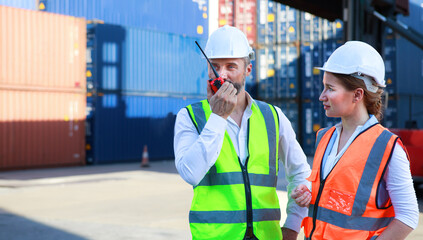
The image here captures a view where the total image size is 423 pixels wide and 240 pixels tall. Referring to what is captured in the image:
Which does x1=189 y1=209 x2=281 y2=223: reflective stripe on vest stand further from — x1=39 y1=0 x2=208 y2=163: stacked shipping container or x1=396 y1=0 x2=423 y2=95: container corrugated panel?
x1=396 y1=0 x2=423 y2=95: container corrugated panel

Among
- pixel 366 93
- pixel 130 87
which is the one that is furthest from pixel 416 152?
pixel 130 87

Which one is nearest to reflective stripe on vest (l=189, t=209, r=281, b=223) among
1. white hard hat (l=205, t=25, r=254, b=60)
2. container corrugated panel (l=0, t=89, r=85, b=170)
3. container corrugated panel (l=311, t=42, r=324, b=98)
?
white hard hat (l=205, t=25, r=254, b=60)

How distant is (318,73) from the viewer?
20.7 metres

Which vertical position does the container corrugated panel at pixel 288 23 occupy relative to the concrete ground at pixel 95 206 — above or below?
above

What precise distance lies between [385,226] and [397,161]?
0.82 feet

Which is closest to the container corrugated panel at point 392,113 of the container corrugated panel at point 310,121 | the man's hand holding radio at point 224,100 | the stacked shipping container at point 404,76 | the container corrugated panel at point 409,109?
the stacked shipping container at point 404,76

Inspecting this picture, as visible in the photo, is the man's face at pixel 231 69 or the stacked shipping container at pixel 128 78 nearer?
the man's face at pixel 231 69

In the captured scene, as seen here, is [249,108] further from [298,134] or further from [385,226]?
[298,134]

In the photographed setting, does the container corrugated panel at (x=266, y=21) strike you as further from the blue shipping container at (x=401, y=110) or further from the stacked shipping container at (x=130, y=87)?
the blue shipping container at (x=401, y=110)

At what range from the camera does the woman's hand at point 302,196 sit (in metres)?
2.09

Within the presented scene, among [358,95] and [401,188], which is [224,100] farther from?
[401,188]

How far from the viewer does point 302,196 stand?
209 centimetres

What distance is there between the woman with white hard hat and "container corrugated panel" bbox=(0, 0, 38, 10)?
627 inches

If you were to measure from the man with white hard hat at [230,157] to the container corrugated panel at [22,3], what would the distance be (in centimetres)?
1555
